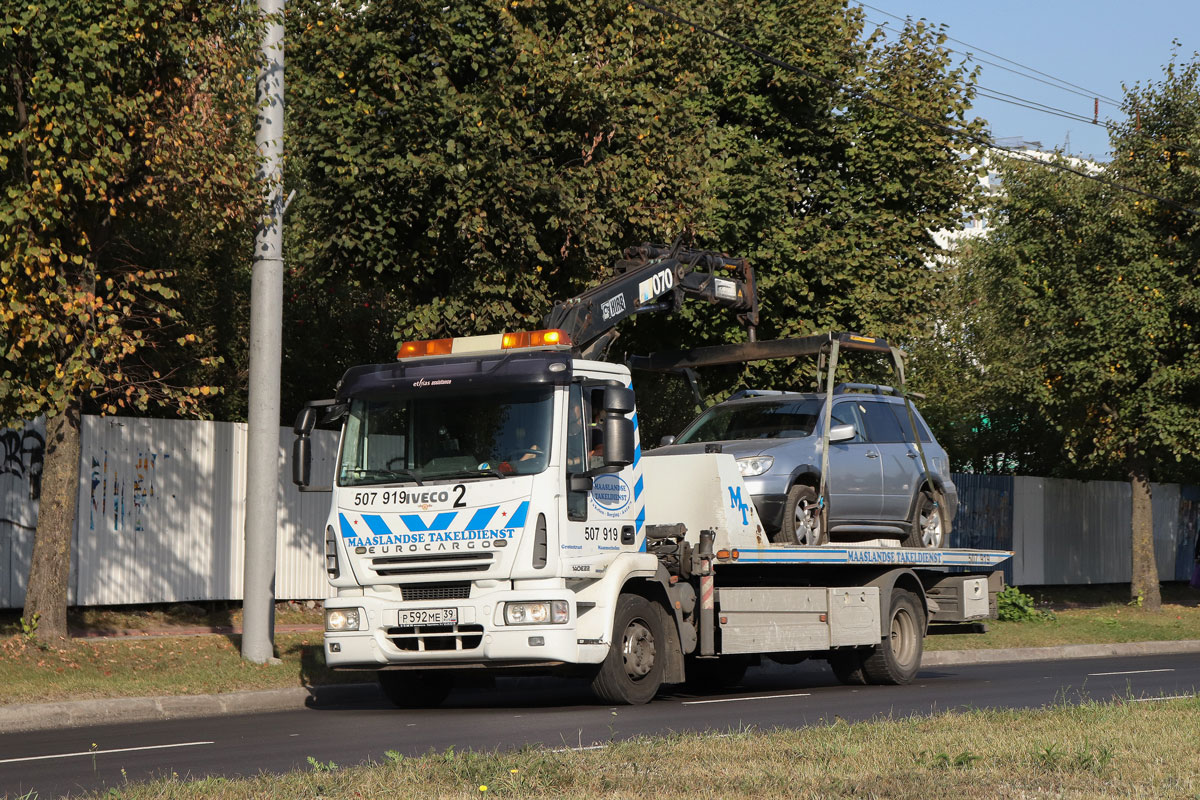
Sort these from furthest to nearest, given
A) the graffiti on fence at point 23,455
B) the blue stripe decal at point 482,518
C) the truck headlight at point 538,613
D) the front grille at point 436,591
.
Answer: the graffiti on fence at point 23,455
the front grille at point 436,591
the blue stripe decal at point 482,518
the truck headlight at point 538,613

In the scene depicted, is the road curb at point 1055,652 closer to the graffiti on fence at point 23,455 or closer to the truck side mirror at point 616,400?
the truck side mirror at point 616,400

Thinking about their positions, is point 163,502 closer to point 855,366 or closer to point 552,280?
point 552,280

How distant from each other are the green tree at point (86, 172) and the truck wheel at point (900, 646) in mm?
7309

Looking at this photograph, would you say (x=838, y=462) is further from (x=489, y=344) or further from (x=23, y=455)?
(x=23, y=455)

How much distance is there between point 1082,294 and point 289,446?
51.2 feet

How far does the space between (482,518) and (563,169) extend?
6.55 meters

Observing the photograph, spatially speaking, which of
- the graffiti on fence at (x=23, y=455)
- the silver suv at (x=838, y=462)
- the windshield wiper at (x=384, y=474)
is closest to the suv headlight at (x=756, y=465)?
the silver suv at (x=838, y=462)

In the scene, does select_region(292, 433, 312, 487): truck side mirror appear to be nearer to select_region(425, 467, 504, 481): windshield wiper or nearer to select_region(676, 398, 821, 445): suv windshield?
select_region(425, 467, 504, 481): windshield wiper

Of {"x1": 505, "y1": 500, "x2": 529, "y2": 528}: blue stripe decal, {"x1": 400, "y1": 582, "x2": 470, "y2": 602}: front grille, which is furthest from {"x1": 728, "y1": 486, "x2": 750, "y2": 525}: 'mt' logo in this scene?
{"x1": 400, "y1": 582, "x2": 470, "y2": 602}: front grille

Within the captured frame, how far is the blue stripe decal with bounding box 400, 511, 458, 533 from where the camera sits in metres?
12.0

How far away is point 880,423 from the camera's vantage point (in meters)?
16.0

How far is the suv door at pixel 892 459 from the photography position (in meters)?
15.8

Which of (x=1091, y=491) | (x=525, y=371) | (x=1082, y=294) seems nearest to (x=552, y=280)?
(x=525, y=371)

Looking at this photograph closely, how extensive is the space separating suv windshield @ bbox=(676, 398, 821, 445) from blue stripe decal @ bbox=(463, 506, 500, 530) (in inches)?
157
